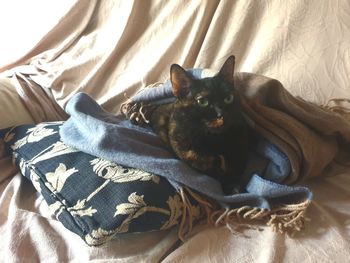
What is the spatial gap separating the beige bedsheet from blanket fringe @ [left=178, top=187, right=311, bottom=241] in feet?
0.06

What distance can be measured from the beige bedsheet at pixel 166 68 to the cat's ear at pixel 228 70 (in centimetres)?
22

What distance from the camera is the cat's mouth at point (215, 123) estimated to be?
823 millimetres

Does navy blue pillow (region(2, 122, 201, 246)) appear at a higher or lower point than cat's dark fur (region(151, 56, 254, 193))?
lower

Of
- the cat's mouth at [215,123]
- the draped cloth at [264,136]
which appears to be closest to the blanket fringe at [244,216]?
the draped cloth at [264,136]

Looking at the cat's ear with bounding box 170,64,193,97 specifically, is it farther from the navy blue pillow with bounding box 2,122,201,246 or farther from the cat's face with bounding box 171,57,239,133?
the navy blue pillow with bounding box 2,122,201,246

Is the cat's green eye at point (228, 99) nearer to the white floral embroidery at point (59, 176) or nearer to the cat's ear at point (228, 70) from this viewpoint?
the cat's ear at point (228, 70)

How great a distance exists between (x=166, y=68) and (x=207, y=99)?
0.37 m

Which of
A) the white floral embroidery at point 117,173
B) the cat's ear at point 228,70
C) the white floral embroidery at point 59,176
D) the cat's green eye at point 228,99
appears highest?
the cat's ear at point 228,70

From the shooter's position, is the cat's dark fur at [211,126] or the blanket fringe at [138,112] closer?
the cat's dark fur at [211,126]

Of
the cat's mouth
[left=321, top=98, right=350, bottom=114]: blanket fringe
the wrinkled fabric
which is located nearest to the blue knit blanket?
the wrinkled fabric

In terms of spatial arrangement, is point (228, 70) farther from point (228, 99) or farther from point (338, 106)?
point (338, 106)

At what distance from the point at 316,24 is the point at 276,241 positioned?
565 millimetres

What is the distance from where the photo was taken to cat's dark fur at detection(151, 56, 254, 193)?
833mm

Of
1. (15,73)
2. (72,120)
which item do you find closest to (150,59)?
(72,120)
